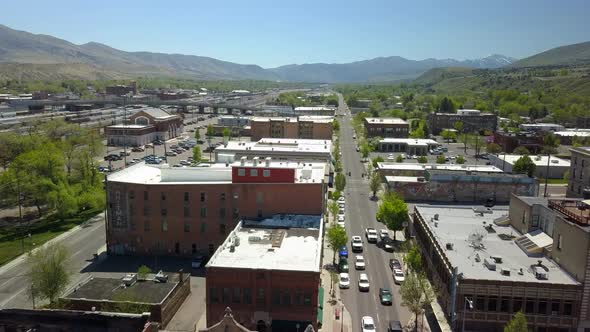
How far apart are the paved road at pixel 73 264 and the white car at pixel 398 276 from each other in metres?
26.7

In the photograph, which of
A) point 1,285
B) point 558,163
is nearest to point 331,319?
point 1,285

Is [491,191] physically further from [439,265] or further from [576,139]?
[576,139]

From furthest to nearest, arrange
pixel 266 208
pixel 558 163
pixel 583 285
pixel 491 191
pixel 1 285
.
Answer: pixel 558 163, pixel 491 191, pixel 266 208, pixel 1 285, pixel 583 285

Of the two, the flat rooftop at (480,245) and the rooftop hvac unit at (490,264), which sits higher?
the rooftop hvac unit at (490,264)

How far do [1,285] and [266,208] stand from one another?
2297cm

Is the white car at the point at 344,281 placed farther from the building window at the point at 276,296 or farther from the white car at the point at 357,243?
the building window at the point at 276,296

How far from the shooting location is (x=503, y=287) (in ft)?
96.8

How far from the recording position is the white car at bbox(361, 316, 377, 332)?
31.6 meters

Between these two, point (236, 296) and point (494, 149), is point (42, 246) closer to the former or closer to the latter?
point (236, 296)

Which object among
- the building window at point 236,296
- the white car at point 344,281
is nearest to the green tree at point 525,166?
the white car at point 344,281

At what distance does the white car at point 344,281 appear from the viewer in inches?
1527

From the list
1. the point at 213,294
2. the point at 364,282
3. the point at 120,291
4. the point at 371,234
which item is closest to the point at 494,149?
the point at 371,234

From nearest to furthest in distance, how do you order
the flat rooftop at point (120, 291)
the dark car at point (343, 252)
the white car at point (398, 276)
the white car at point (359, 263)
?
the flat rooftop at point (120, 291) < the white car at point (398, 276) < the white car at point (359, 263) < the dark car at point (343, 252)

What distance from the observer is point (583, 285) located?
2881 centimetres
